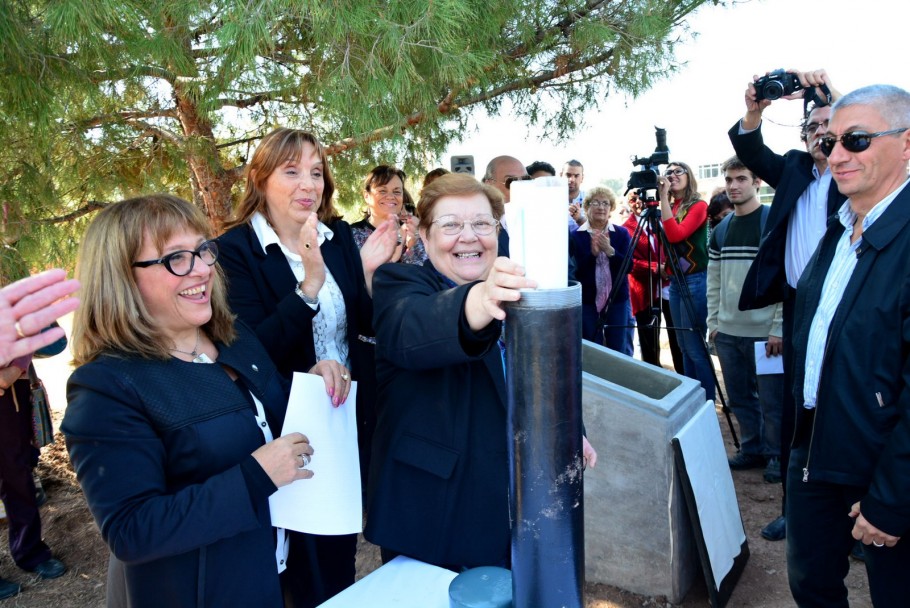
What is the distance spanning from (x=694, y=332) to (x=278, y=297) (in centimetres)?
329

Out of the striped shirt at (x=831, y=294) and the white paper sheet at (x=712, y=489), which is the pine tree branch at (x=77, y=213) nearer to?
the white paper sheet at (x=712, y=489)

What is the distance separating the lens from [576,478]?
3.03 ft

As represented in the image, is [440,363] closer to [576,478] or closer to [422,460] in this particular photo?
[422,460]

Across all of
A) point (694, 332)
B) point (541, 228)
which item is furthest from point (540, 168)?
point (541, 228)

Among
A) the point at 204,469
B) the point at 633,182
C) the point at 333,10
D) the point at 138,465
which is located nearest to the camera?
the point at 138,465

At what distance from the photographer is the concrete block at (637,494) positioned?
259 centimetres

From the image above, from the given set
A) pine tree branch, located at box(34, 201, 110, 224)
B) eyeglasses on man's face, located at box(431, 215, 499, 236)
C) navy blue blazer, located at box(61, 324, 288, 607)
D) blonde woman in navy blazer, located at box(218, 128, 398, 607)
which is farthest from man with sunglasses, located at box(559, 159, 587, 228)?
navy blue blazer, located at box(61, 324, 288, 607)

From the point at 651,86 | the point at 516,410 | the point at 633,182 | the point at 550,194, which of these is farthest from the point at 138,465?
the point at 633,182

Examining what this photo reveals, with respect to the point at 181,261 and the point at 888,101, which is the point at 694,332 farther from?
the point at 181,261

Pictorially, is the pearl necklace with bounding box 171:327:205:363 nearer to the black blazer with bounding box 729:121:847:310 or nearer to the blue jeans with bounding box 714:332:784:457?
the black blazer with bounding box 729:121:847:310

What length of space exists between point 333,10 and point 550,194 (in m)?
1.53

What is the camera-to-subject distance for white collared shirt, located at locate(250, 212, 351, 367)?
2186 millimetres

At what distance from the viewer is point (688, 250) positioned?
193 inches

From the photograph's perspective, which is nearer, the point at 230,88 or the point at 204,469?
the point at 204,469
